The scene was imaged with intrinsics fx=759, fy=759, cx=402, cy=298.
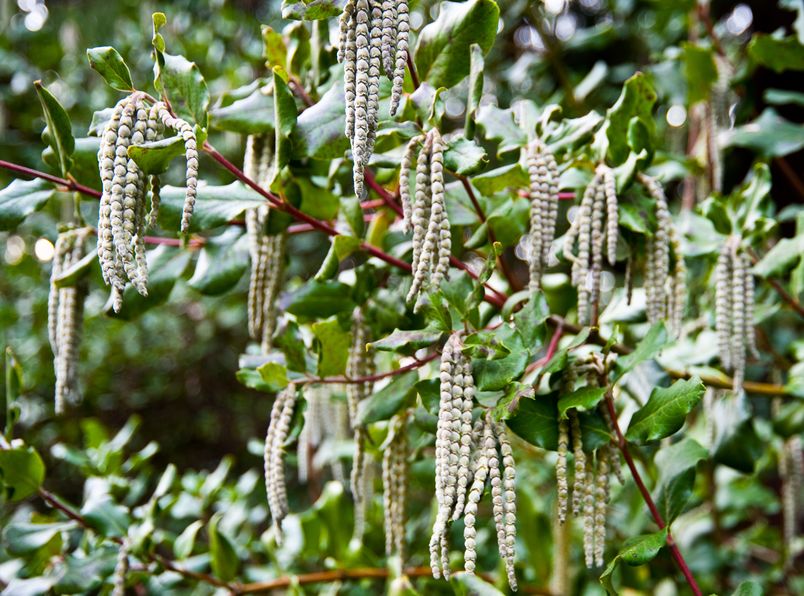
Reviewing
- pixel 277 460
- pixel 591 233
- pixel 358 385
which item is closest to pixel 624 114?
pixel 591 233

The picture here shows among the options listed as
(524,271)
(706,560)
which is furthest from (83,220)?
(524,271)

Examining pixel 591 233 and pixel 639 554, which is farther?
pixel 591 233

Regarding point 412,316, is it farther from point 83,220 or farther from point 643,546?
point 83,220

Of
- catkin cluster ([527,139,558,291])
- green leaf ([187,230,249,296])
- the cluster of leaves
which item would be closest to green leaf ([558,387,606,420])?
the cluster of leaves

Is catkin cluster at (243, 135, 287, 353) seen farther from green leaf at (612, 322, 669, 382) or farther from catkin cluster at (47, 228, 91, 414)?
green leaf at (612, 322, 669, 382)

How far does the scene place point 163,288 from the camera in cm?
111

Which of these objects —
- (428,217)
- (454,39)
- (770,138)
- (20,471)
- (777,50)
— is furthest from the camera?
(770,138)

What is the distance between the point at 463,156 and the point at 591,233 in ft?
0.74

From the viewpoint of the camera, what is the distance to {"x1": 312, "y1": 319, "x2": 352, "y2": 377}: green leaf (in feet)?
3.17

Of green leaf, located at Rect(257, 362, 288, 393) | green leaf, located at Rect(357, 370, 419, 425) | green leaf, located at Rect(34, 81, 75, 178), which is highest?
green leaf, located at Rect(34, 81, 75, 178)

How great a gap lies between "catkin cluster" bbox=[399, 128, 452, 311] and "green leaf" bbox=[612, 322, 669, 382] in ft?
0.83

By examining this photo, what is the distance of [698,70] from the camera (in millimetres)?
1604

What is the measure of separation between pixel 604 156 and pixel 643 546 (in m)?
0.48

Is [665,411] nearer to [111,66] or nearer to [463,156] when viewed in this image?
[463,156]
